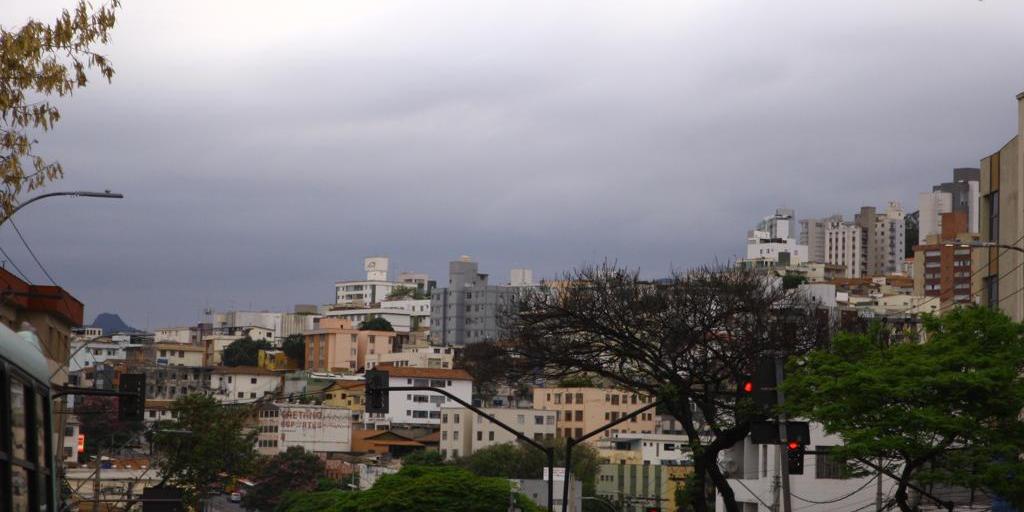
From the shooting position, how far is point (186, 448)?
74.0m

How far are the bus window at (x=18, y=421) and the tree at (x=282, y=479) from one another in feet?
396

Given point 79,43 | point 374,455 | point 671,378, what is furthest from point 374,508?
point 374,455

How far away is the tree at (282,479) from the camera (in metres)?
131

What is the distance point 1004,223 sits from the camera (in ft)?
159

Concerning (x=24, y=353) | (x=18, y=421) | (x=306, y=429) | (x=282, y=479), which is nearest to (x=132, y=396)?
(x=24, y=353)

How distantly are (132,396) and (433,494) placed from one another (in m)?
35.5

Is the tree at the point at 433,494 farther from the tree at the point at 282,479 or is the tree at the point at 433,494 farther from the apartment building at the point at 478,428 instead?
the apartment building at the point at 478,428

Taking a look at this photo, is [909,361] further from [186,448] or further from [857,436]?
[186,448]

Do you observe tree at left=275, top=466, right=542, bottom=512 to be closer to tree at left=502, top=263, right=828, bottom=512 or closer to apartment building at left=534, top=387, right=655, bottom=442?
tree at left=502, top=263, right=828, bottom=512

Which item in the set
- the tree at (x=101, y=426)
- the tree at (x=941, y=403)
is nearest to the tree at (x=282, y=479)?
the tree at (x=101, y=426)

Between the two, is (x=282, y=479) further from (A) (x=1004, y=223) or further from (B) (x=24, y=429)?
(B) (x=24, y=429)

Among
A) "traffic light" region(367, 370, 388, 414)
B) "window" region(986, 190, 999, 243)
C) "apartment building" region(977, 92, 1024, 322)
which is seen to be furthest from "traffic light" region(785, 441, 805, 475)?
"window" region(986, 190, 999, 243)

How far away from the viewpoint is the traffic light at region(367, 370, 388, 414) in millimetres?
34000

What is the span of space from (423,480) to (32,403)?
57.1 meters
